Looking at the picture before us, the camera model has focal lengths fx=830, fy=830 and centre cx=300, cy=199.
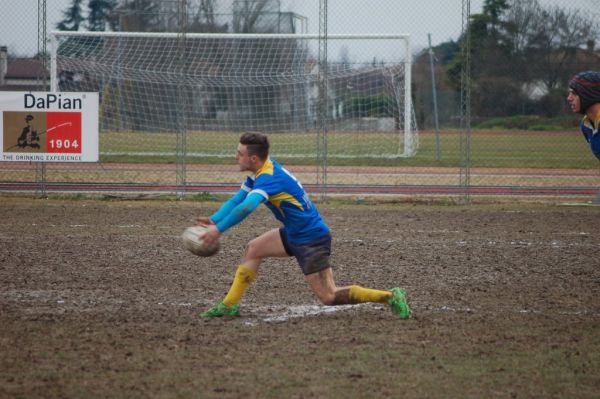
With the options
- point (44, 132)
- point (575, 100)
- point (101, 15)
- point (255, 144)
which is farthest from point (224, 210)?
point (101, 15)

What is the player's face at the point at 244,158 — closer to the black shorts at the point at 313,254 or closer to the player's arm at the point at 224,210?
the player's arm at the point at 224,210

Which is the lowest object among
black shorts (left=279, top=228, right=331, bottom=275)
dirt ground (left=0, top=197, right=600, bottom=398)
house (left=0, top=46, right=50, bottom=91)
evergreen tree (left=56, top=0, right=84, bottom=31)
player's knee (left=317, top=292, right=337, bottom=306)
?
dirt ground (left=0, top=197, right=600, bottom=398)

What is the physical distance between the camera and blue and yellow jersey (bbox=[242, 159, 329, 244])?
22.9ft

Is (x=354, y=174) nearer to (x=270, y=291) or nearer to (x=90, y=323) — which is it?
(x=270, y=291)

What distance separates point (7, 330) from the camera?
6.73 m

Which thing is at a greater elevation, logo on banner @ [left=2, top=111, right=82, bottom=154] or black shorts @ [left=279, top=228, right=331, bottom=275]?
logo on banner @ [left=2, top=111, right=82, bottom=154]

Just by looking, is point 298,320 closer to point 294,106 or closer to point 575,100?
point 575,100

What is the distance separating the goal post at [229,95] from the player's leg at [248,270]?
16.7m

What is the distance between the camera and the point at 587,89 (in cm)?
736

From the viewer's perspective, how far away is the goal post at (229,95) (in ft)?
80.0

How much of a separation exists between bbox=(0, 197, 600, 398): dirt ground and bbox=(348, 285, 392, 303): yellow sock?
0.67 feet

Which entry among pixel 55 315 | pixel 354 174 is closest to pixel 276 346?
pixel 55 315

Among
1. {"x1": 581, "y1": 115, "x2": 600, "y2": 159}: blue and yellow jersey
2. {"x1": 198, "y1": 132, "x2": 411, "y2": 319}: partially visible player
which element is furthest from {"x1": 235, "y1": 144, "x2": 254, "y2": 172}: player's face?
{"x1": 581, "y1": 115, "x2": 600, "y2": 159}: blue and yellow jersey

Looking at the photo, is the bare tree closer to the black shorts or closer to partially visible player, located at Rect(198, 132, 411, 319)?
partially visible player, located at Rect(198, 132, 411, 319)
